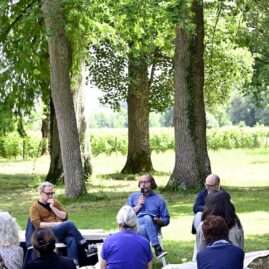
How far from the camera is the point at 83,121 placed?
25.0 metres

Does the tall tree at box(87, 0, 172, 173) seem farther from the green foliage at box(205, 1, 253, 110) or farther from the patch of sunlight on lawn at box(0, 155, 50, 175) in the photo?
the patch of sunlight on lawn at box(0, 155, 50, 175)

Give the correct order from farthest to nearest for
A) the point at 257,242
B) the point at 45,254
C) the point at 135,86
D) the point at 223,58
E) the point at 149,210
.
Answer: the point at 223,58, the point at 135,86, the point at 257,242, the point at 149,210, the point at 45,254

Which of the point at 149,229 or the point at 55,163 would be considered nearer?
the point at 149,229

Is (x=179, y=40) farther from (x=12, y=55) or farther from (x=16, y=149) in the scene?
(x=16, y=149)

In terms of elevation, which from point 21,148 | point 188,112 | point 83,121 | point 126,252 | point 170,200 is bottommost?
point 170,200

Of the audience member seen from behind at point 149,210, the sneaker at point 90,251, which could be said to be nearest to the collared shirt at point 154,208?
the audience member seen from behind at point 149,210

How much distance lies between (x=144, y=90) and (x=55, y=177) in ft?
22.4

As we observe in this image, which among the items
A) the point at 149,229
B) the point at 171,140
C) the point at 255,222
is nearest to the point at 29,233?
the point at 149,229

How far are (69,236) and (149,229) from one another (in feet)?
3.71

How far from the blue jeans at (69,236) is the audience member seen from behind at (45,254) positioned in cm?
294

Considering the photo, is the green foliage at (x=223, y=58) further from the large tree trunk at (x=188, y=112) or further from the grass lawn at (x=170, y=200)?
the large tree trunk at (x=188, y=112)

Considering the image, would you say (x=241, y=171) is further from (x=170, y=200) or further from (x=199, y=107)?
(x=170, y=200)

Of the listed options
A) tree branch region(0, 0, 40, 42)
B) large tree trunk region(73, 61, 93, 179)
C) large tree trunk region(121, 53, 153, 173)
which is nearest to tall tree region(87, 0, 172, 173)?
large tree trunk region(121, 53, 153, 173)

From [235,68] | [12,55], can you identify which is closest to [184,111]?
[12,55]
